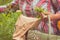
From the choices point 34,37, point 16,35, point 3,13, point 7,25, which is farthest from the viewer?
point 3,13

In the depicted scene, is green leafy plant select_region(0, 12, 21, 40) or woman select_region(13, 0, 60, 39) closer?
woman select_region(13, 0, 60, 39)

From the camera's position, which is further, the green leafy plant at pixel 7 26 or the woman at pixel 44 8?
the green leafy plant at pixel 7 26

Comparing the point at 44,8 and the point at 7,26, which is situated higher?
the point at 44,8

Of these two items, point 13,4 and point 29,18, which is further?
point 13,4

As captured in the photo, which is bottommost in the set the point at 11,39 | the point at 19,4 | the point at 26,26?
the point at 11,39

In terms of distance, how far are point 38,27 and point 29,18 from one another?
196 mm

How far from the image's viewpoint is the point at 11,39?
2.56m

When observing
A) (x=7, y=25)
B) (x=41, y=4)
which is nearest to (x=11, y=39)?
(x=7, y=25)

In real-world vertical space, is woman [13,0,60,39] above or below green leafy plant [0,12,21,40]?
above

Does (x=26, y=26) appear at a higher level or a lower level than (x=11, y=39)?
higher

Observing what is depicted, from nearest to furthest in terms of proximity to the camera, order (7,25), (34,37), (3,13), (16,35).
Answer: (34,37)
(16,35)
(7,25)
(3,13)

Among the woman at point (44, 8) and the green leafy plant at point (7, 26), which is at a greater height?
the woman at point (44, 8)

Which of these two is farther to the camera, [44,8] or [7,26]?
[7,26]

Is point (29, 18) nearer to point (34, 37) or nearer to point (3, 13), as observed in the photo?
point (34, 37)
